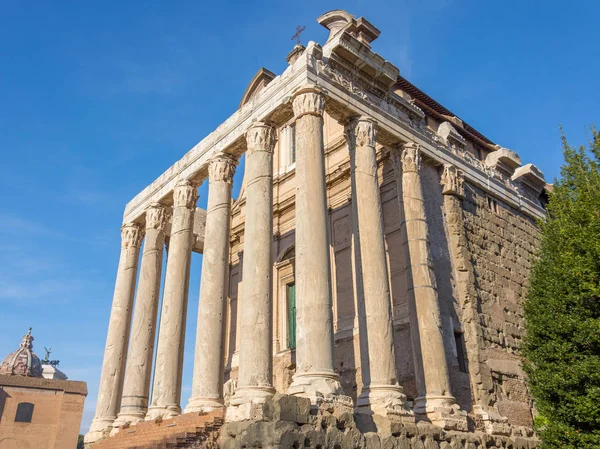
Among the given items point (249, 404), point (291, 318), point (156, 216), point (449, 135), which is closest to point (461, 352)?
point (291, 318)

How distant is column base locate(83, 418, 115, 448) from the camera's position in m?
15.5

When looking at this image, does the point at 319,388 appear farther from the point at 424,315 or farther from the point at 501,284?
the point at 501,284

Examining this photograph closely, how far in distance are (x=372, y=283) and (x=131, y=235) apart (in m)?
10.3

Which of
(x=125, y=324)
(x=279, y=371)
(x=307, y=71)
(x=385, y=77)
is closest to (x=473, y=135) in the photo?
(x=385, y=77)

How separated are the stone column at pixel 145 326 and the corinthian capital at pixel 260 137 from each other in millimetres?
5539

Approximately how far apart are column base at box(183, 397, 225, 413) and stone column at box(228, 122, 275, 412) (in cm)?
167

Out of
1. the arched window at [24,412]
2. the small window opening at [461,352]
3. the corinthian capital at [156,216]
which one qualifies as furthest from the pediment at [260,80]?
the arched window at [24,412]

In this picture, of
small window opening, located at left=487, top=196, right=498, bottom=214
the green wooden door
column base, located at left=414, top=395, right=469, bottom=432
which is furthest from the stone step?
small window opening, located at left=487, top=196, right=498, bottom=214

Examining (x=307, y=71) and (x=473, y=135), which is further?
(x=473, y=135)

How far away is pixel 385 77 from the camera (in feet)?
48.9

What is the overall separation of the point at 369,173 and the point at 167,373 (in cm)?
713

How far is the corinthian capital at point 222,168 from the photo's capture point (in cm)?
1515

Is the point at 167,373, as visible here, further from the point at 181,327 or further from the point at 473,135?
the point at 473,135

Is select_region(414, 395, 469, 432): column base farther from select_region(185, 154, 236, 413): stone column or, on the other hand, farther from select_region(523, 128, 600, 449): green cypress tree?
select_region(185, 154, 236, 413): stone column
